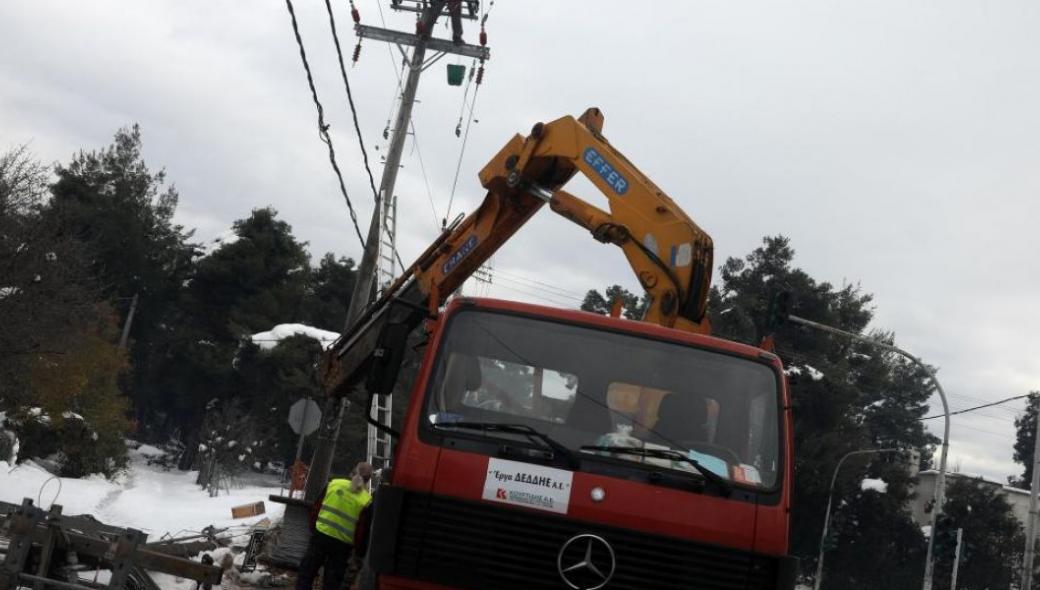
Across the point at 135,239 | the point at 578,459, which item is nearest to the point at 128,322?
the point at 135,239

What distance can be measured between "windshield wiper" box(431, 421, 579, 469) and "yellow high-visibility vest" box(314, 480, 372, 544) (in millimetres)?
4782

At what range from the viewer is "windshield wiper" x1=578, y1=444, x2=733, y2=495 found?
5.97 meters

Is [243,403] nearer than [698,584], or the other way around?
[698,584]

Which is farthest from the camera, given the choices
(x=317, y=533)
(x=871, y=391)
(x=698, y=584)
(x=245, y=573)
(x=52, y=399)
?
(x=871, y=391)

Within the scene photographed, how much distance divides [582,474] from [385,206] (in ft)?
43.5

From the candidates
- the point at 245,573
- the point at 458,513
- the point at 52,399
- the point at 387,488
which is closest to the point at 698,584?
the point at 458,513

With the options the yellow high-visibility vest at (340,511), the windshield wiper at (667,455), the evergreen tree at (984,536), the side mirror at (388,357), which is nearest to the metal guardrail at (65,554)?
the yellow high-visibility vest at (340,511)

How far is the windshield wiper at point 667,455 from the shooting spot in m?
5.97

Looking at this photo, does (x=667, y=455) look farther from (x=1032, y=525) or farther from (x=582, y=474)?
(x=1032, y=525)

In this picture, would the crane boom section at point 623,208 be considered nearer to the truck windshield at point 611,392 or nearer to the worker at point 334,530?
the truck windshield at point 611,392

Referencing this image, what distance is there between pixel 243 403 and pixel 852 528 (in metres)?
27.9

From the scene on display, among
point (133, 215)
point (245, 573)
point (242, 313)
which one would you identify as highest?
point (133, 215)

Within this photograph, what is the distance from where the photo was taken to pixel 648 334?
6574 millimetres

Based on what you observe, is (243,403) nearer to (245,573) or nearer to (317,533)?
(245,573)
